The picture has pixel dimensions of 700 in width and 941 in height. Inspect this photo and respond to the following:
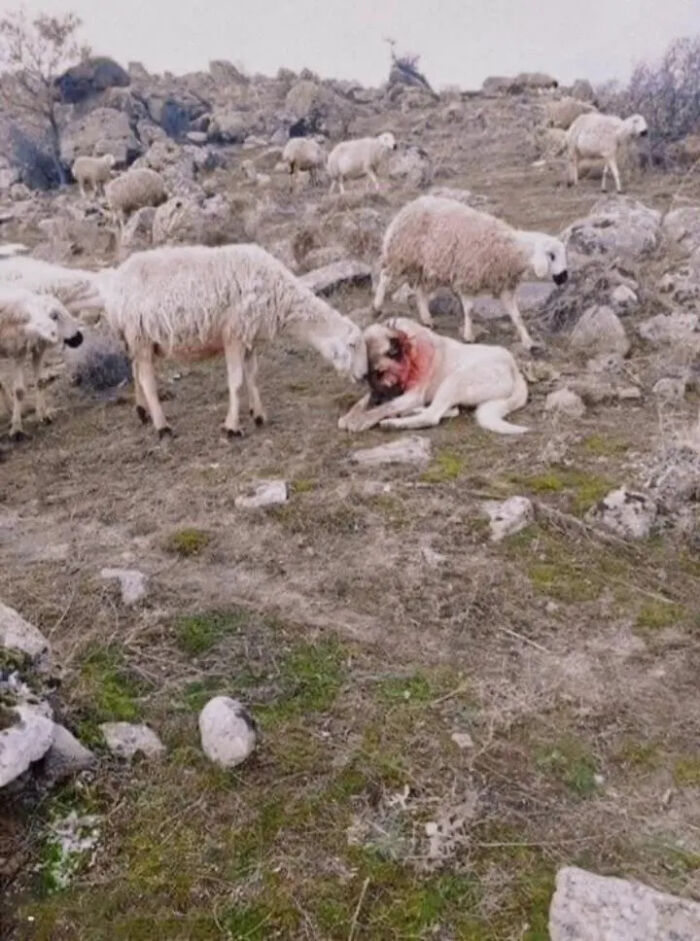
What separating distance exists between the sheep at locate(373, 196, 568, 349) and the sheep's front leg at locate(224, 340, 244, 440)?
3.01 metres

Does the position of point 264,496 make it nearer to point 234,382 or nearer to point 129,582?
point 129,582

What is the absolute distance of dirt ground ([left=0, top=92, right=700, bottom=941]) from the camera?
3.11 meters

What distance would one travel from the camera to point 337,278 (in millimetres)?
12133

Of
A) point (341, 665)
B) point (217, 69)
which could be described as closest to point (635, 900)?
point (341, 665)

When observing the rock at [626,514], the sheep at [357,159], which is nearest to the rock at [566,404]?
the rock at [626,514]

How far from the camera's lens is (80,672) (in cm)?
412

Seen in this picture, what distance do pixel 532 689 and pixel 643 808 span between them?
0.80 m

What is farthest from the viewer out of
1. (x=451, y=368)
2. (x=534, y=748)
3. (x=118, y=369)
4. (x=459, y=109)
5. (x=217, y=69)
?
(x=217, y=69)

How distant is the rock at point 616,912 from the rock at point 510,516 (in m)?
2.71

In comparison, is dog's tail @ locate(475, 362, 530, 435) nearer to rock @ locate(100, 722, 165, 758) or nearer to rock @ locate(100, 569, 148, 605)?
rock @ locate(100, 569, 148, 605)

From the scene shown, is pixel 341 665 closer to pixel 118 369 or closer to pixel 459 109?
pixel 118 369

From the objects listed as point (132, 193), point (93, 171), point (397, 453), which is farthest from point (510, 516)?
point (93, 171)

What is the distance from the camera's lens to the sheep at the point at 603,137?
59.1 feet

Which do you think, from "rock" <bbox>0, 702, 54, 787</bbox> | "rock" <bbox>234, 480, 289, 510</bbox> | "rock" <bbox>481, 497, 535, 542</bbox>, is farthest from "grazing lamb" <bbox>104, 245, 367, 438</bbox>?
"rock" <bbox>0, 702, 54, 787</bbox>
